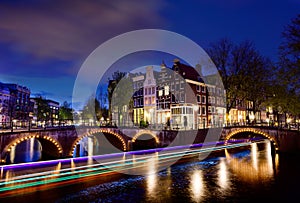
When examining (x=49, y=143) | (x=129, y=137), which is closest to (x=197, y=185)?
(x=49, y=143)

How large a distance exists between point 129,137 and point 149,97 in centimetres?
2036

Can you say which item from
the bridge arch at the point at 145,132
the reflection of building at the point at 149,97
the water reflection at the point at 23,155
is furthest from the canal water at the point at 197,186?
the reflection of building at the point at 149,97

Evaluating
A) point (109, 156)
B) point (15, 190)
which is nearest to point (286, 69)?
point (109, 156)

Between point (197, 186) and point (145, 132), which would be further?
point (145, 132)

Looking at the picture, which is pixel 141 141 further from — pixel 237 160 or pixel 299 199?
pixel 299 199

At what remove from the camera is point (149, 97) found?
5672 cm

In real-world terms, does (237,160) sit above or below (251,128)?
below

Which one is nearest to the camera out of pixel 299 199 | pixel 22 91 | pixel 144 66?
pixel 299 199

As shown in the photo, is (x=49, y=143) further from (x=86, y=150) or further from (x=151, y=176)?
(x=151, y=176)

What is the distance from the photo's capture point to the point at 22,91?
108 m

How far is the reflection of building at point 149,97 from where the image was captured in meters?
55.3

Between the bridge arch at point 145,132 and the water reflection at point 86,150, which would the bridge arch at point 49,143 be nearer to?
the water reflection at point 86,150

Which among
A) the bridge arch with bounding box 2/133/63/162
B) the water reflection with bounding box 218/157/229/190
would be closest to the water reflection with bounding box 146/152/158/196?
the water reflection with bounding box 218/157/229/190

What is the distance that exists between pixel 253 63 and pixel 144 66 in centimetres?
2741
